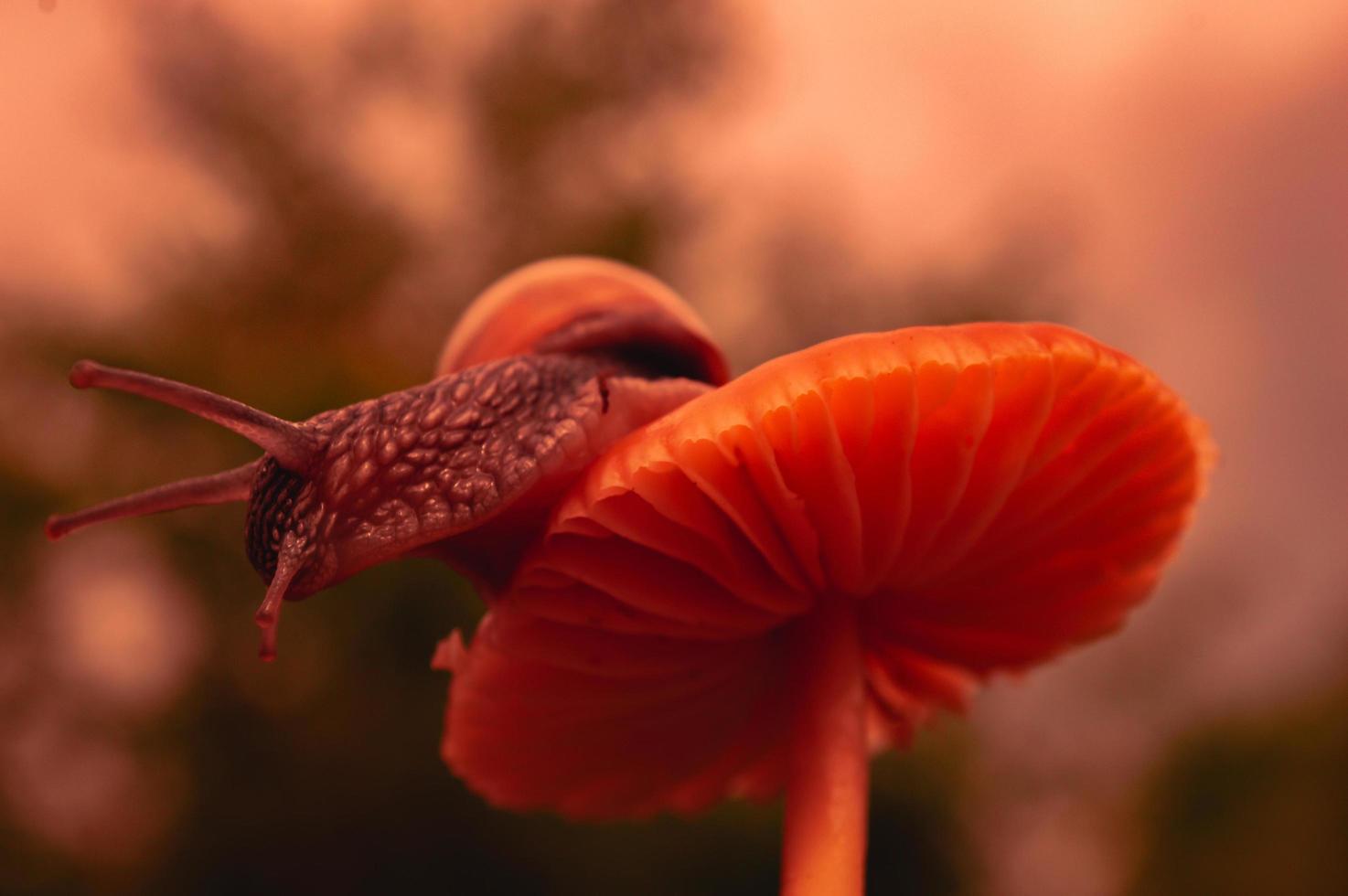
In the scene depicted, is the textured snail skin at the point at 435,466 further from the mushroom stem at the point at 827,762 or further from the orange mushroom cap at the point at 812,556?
the mushroom stem at the point at 827,762

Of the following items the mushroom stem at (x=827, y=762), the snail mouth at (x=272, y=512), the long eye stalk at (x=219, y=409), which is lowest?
the mushroom stem at (x=827, y=762)

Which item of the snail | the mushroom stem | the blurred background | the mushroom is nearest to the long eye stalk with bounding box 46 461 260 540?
the snail

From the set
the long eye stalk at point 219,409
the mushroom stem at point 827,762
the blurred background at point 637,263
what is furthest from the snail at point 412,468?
the blurred background at point 637,263

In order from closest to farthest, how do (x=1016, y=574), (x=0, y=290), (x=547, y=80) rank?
(x=1016, y=574) < (x=0, y=290) < (x=547, y=80)

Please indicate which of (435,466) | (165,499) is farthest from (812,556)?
(165,499)

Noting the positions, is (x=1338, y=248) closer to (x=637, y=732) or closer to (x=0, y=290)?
(x=637, y=732)

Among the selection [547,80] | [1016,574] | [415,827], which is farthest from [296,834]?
[547,80]
